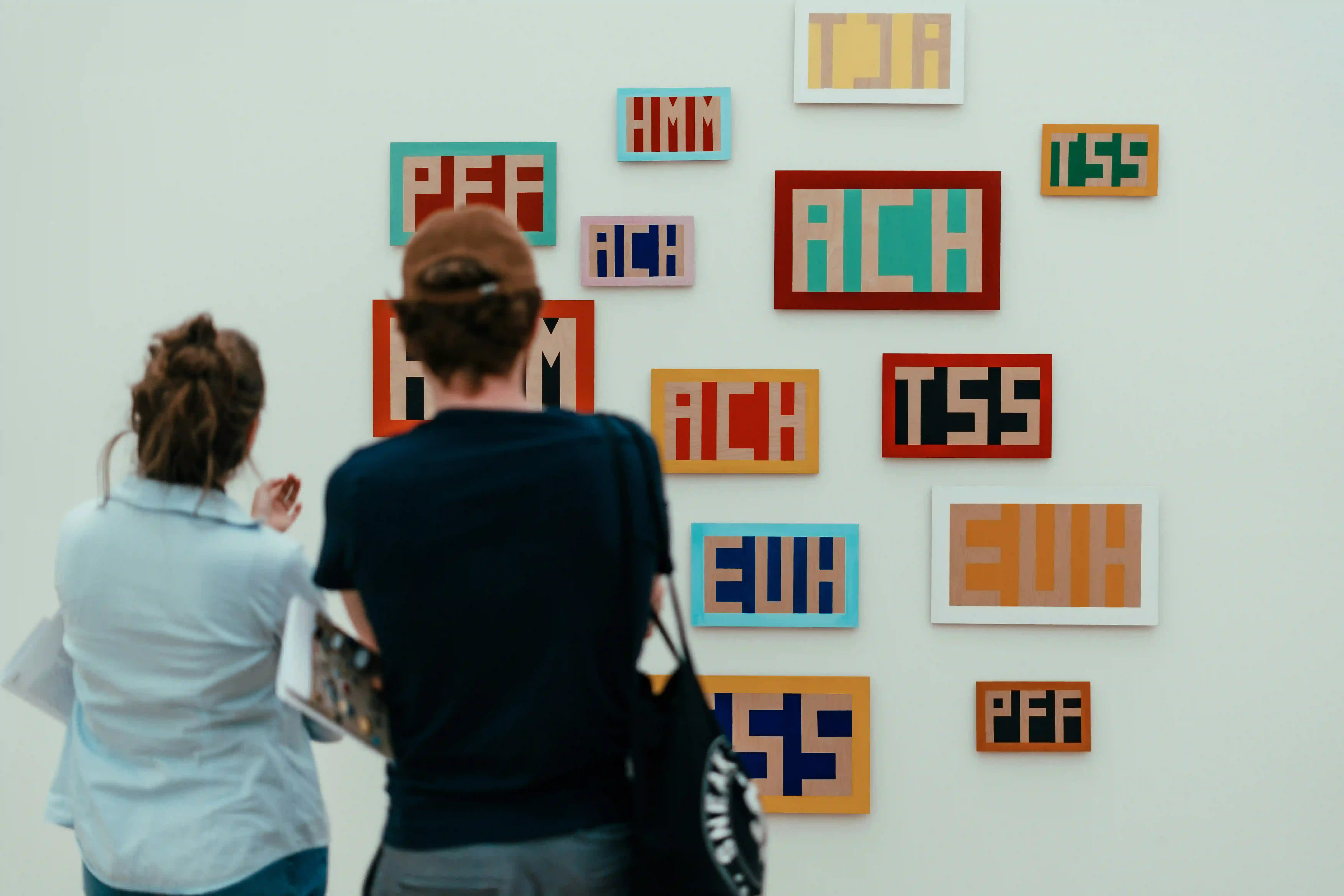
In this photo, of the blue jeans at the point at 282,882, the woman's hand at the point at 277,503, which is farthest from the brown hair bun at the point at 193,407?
the blue jeans at the point at 282,882

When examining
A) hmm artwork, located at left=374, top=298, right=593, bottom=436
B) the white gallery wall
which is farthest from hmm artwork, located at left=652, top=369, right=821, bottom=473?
hmm artwork, located at left=374, top=298, right=593, bottom=436

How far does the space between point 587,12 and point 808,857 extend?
1524 millimetres

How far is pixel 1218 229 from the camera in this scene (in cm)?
183

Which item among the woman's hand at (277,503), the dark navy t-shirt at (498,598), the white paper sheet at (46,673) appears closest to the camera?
the dark navy t-shirt at (498,598)

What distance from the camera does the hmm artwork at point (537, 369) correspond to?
71.3 inches

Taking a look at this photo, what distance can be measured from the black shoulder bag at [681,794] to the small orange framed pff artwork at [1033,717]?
0.99 meters

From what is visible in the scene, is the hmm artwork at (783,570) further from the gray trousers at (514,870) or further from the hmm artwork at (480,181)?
the gray trousers at (514,870)

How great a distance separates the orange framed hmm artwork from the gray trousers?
923 mm

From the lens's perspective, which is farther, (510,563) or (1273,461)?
(1273,461)

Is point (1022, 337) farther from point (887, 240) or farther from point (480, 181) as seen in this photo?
point (480, 181)

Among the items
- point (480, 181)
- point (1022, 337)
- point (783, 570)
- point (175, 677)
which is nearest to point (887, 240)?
point (1022, 337)

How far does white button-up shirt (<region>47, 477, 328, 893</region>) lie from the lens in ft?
3.47

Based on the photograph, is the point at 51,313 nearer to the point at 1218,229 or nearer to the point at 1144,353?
the point at 1144,353

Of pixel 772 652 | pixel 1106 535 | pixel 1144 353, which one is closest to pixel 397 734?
pixel 772 652
